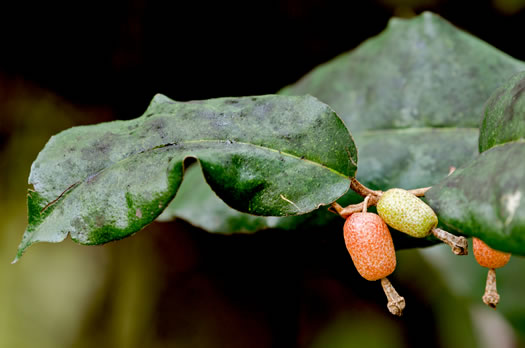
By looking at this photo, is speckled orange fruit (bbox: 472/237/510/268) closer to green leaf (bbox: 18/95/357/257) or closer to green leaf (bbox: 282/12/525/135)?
green leaf (bbox: 18/95/357/257)

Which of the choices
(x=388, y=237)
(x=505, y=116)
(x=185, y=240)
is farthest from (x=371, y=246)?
(x=185, y=240)

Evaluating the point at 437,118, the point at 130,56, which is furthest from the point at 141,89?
the point at 437,118

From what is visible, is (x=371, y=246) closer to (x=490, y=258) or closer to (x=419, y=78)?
(x=490, y=258)

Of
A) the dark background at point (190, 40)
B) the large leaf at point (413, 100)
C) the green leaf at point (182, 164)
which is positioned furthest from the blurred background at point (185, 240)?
the green leaf at point (182, 164)

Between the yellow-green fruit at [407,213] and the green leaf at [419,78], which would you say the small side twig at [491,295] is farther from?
the green leaf at [419,78]

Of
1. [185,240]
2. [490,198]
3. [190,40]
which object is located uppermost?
[490,198]

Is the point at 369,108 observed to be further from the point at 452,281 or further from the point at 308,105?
the point at 452,281
